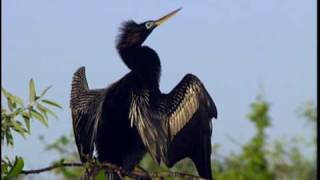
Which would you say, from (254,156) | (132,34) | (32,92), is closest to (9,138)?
(32,92)

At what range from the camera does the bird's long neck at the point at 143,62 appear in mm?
4555

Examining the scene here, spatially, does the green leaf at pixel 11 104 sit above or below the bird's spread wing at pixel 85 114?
below

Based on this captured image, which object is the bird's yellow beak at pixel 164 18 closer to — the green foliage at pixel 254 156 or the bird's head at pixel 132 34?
the bird's head at pixel 132 34

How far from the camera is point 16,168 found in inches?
109

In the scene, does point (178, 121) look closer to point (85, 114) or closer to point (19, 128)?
point (85, 114)

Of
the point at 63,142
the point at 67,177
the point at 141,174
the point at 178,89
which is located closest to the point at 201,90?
the point at 178,89

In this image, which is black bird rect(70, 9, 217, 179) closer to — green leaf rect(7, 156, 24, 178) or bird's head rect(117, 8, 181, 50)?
bird's head rect(117, 8, 181, 50)

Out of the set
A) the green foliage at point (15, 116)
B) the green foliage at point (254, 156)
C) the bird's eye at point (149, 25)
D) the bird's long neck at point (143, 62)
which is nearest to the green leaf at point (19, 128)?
the green foliage at point (15, 116)

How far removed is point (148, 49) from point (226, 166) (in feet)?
31.9

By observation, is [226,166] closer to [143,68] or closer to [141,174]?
[143,68]

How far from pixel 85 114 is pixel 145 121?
15.3 inches

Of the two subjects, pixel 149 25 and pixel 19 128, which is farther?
pixel 149 25

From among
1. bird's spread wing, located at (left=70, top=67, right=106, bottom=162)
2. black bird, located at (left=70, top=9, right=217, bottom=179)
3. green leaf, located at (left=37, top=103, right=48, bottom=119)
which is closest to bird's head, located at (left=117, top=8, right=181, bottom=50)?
black bird, located at (left=70, top=9, right=217, bottom=179)

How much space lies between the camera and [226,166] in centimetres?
1427
